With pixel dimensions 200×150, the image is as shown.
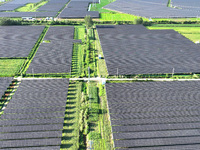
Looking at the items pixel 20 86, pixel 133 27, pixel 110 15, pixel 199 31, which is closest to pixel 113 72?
pixel 20 86

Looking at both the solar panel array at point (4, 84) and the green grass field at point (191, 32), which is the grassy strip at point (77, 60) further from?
the green grass field at point (191, 32)

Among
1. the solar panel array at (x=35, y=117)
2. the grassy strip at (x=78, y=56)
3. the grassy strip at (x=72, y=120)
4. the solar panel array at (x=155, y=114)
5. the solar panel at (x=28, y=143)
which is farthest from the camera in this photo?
the grassy strip at (x=78, y=56)

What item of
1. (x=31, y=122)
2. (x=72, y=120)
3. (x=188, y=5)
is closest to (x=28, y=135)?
(x=31, y=122)

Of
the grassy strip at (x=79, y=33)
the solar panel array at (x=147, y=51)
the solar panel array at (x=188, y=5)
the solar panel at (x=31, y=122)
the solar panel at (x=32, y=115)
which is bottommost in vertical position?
the solar panel at (x=31, y=122)

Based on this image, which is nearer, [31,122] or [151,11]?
[31,122]

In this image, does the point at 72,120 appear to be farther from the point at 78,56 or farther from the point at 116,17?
the point at 116,17

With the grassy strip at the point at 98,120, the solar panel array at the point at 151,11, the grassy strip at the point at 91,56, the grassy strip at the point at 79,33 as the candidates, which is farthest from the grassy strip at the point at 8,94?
the solar panel array at the point at 151,11
